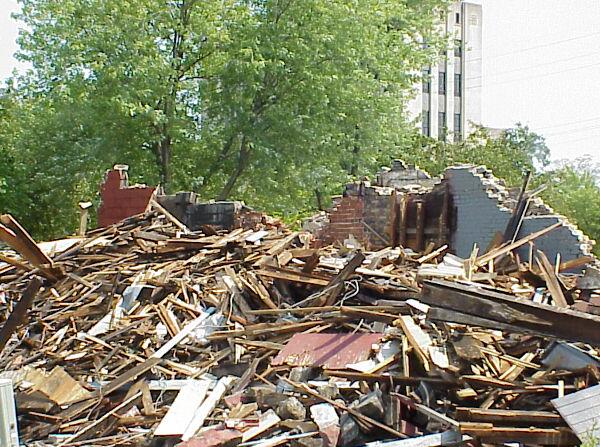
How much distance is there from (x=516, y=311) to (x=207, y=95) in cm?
1534

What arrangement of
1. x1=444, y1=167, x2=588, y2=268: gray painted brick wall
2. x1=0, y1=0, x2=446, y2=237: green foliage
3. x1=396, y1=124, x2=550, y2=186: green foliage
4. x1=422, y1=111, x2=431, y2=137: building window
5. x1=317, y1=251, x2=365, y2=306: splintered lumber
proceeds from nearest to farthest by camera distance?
1. x1=317, y1=251, x2=365, y2=306: splintered lumber
2. x1=444, y1=167, x2=588, y2=268: gray painted brick wall
3. x1=0, y1=0, x2=446, y2=237: green foliage
4. x1=396, y1=124, x2=550, y2=186: green foliage
5. x1=422, y1=111, x2=431, y2=137: building window

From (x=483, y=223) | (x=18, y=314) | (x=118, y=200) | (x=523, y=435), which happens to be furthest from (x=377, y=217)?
(x=523, y=435)

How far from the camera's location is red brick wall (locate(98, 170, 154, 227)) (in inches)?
500

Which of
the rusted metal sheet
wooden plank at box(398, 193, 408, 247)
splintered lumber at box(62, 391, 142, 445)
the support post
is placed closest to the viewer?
the support post

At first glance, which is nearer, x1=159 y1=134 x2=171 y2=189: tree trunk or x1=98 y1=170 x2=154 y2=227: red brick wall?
x1=98 y1=170 x2=154 y2=227: red brick wall

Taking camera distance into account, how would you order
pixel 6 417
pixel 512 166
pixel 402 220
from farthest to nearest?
1. pixel 512 166
2. pixel 402 220
3. pixel 6 417

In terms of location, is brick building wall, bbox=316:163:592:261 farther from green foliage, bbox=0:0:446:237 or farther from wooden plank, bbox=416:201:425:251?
green foliage, bbox=0:0:446:237

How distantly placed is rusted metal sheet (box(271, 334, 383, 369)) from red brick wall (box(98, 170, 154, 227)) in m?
7.35

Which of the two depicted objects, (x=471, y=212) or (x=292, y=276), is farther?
(x=471, y=212)

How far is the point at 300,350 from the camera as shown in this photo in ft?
18.5

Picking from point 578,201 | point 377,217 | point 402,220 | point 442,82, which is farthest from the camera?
point 442,82

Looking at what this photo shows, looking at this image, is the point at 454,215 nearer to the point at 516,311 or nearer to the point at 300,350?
the point at 300,350

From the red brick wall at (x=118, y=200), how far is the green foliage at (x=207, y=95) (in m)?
4.45

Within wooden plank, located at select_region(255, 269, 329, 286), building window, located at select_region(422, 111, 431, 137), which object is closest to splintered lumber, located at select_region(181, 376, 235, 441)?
wooden plank, located at select_region(255, 269, 329, 286)
